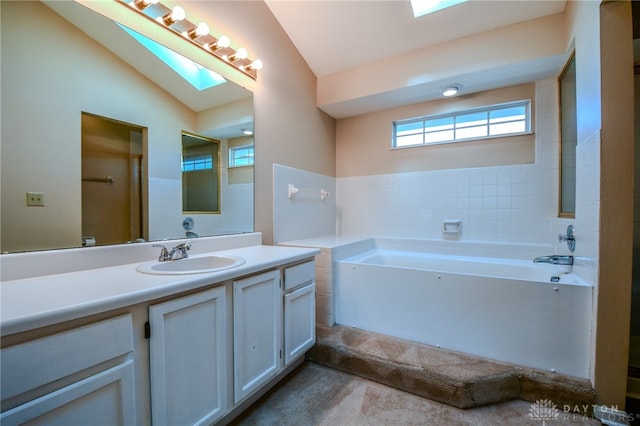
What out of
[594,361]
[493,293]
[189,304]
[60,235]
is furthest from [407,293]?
[60,235]

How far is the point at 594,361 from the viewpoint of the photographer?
1.51 meters

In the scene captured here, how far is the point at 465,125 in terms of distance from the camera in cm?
294

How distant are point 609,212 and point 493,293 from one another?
767mm

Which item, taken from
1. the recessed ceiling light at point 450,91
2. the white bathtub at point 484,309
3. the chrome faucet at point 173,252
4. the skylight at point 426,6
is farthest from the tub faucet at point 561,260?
the chrome faucet at point 173,252

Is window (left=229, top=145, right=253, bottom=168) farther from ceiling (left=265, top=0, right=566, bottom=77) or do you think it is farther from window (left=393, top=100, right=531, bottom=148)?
window (left=393, top=100, right=531, bottom=148)

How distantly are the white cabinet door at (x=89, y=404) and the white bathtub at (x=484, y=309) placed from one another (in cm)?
168

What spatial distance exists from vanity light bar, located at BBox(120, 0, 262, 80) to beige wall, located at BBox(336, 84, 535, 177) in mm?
1624

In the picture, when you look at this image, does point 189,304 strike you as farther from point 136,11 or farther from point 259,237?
point 136,11

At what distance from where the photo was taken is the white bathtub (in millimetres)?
1641

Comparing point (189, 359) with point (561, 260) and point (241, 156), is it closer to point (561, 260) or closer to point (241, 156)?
point (241, 156)

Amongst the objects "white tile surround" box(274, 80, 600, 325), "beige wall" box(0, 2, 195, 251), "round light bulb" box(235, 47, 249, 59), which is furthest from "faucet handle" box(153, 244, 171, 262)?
"round light bulb" box(235, 47, 249, 59)

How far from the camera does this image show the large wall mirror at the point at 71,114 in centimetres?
112

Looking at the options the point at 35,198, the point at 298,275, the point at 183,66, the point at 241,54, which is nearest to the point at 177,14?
the point at 183,66

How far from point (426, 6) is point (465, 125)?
4.06 feet
